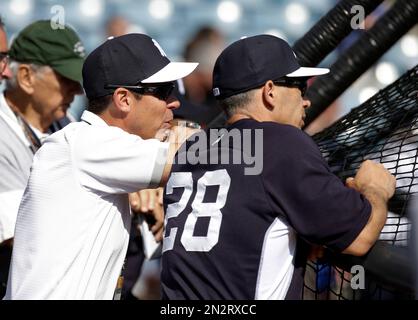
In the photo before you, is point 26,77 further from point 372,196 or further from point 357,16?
point 372,196

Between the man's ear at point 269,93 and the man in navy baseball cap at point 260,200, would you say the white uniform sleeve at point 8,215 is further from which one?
the man's ear at point 269,93

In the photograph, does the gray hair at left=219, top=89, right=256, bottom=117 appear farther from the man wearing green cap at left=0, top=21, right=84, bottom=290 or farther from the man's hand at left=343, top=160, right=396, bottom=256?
the man wearing green cap at left=0, top=21, right=84, bottom=290

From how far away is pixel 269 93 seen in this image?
2.44 metres

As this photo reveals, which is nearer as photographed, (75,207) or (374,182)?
(374,182)

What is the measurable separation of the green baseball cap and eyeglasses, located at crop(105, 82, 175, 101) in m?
1.29

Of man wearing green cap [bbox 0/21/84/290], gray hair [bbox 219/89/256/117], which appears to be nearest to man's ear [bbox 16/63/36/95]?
man wearing green cap [bbox 0/21/84/290]

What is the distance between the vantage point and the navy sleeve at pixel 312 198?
7.13 feet

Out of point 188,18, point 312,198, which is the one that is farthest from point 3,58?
point 188,18

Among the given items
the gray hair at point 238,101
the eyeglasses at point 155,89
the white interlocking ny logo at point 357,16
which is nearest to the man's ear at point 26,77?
the eyeglasses at point 155,89

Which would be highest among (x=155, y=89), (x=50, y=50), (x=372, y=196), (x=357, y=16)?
(x=357, y=16)

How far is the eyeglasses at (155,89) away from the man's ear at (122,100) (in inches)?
0.6

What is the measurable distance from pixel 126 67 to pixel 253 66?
0.42 meters

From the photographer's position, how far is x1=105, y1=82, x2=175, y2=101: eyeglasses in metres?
2.59
